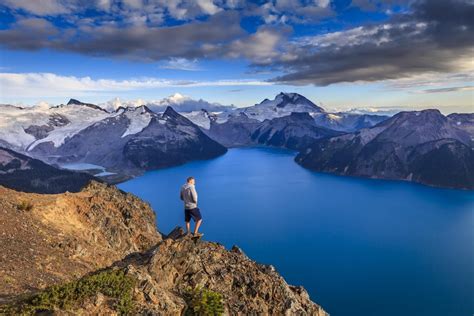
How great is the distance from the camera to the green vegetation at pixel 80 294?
17203mm

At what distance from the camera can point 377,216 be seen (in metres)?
175

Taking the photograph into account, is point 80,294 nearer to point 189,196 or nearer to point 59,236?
point 189,196

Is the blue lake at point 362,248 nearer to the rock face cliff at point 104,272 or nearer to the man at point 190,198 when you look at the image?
the rock face cliff at point 104,272

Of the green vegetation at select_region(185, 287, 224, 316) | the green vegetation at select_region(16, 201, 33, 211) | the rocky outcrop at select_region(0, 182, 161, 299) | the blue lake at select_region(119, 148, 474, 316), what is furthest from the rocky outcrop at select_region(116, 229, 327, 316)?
the blue lake at select_region(119, 148, 474, 316)

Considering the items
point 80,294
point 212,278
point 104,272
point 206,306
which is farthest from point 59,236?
point 80,294

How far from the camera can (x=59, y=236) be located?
38344 millimetres

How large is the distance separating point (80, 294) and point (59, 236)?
2259 cm

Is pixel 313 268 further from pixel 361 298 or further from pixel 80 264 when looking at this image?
pixel 80 264

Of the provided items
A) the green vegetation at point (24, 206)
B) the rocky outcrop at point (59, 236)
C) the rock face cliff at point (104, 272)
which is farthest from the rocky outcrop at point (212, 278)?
the green vegetation at point (24, 206)

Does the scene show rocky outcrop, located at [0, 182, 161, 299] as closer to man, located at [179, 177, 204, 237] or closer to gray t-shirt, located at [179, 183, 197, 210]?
man, located at [179, 177, 204, 237]

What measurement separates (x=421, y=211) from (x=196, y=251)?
598 ft

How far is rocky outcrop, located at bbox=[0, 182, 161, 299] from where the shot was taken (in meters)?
28.9

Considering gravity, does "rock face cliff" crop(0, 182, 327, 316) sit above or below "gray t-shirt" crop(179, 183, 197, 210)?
below

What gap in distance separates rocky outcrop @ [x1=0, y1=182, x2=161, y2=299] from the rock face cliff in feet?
0.30
